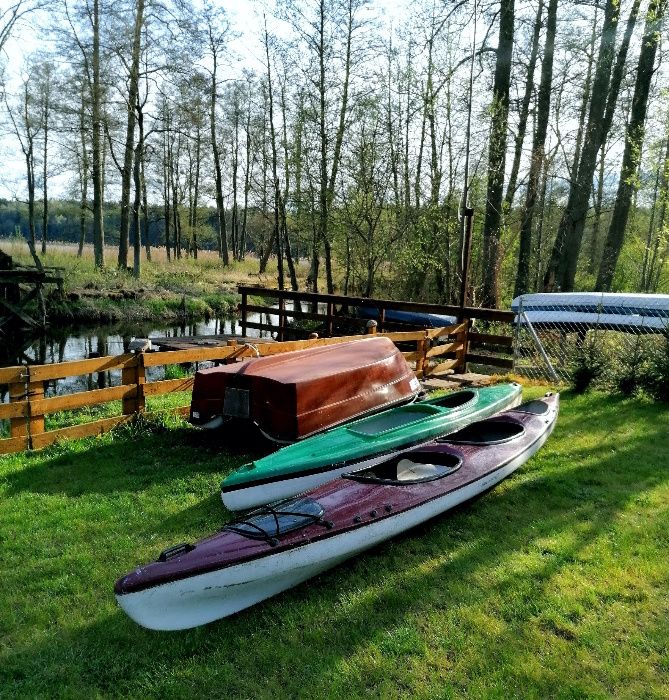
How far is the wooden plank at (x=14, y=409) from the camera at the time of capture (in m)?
5.30

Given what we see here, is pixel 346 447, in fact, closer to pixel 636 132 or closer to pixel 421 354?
pixel 421 354

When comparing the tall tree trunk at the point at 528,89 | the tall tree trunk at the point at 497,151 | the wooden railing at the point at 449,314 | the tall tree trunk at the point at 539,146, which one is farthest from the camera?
the tall tree trunk at the point at 528,89

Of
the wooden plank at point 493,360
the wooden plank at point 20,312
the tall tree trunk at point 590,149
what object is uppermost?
the tall tree trunk at point 590,149

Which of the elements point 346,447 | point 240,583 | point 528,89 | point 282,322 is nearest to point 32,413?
point 346,447

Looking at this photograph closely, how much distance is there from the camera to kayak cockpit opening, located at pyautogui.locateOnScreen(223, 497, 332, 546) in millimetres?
3168

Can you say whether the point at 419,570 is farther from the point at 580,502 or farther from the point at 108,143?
the point at 108,143

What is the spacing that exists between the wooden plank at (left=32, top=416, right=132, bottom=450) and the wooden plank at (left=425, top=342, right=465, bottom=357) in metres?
4.86

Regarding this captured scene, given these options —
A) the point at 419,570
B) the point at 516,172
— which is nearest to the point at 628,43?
the point at 516,172

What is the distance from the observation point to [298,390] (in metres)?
5.27

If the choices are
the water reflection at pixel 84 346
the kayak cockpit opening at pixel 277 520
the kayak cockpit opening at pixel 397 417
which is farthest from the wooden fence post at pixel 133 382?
the water reflection at pixel 84 346

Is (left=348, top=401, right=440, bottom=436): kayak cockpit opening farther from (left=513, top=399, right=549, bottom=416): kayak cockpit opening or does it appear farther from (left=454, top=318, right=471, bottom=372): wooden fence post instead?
(left=454, top=318, right=471, bottom=372): wooden fence post

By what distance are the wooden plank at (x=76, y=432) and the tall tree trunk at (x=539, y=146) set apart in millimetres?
11894

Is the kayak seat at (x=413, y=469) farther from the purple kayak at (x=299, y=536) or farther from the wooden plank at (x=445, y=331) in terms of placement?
the wooden plank at (x=445, y=331)

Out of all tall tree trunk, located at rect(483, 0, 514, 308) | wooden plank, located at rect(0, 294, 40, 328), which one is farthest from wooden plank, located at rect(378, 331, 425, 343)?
wooden plank, located at rect(0, 294, 40, 328)
